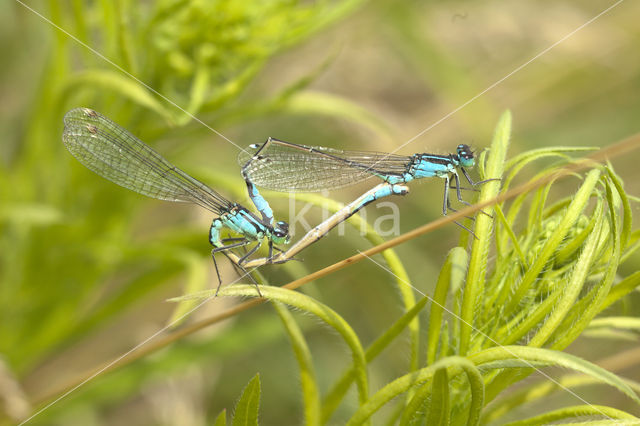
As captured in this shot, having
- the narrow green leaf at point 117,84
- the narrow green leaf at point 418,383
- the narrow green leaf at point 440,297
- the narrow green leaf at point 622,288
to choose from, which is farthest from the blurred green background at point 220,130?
the narrow green leaf at point 622,288

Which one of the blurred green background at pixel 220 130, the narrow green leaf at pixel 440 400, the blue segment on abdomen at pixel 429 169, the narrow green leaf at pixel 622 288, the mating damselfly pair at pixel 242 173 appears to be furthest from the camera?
the blue segment on abdomen at pixel 429 169

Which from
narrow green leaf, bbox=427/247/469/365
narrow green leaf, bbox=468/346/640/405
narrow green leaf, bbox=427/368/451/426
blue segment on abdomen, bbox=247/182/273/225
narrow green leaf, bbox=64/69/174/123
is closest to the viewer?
narrow green leaf, bbox=468/346/640/405

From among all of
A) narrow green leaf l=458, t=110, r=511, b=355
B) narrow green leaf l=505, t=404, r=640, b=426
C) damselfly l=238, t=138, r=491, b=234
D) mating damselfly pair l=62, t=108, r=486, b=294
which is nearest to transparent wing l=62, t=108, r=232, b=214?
mating damselfly pair l=62, t=108, r=486, b=294

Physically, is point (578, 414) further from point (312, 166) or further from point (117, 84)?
point (117, 84)

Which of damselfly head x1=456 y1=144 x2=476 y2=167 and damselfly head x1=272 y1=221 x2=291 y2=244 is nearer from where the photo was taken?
damselfly head x1=272 y1=221 x2=291 y2=244

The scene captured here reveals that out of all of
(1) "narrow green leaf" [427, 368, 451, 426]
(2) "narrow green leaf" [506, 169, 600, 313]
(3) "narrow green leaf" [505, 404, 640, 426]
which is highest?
(2) "narrow green leaf" [506, 169, 600, 313]

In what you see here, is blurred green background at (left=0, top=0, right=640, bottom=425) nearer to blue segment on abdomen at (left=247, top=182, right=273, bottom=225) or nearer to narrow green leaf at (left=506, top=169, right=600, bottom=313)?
blue segment on abdomen at (left=247, top=182, right=273, bottom=225)

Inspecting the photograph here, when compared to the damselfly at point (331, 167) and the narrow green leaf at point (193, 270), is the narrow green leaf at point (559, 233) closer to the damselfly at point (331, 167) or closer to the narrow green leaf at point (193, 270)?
the damselfly at point (331, 167)
